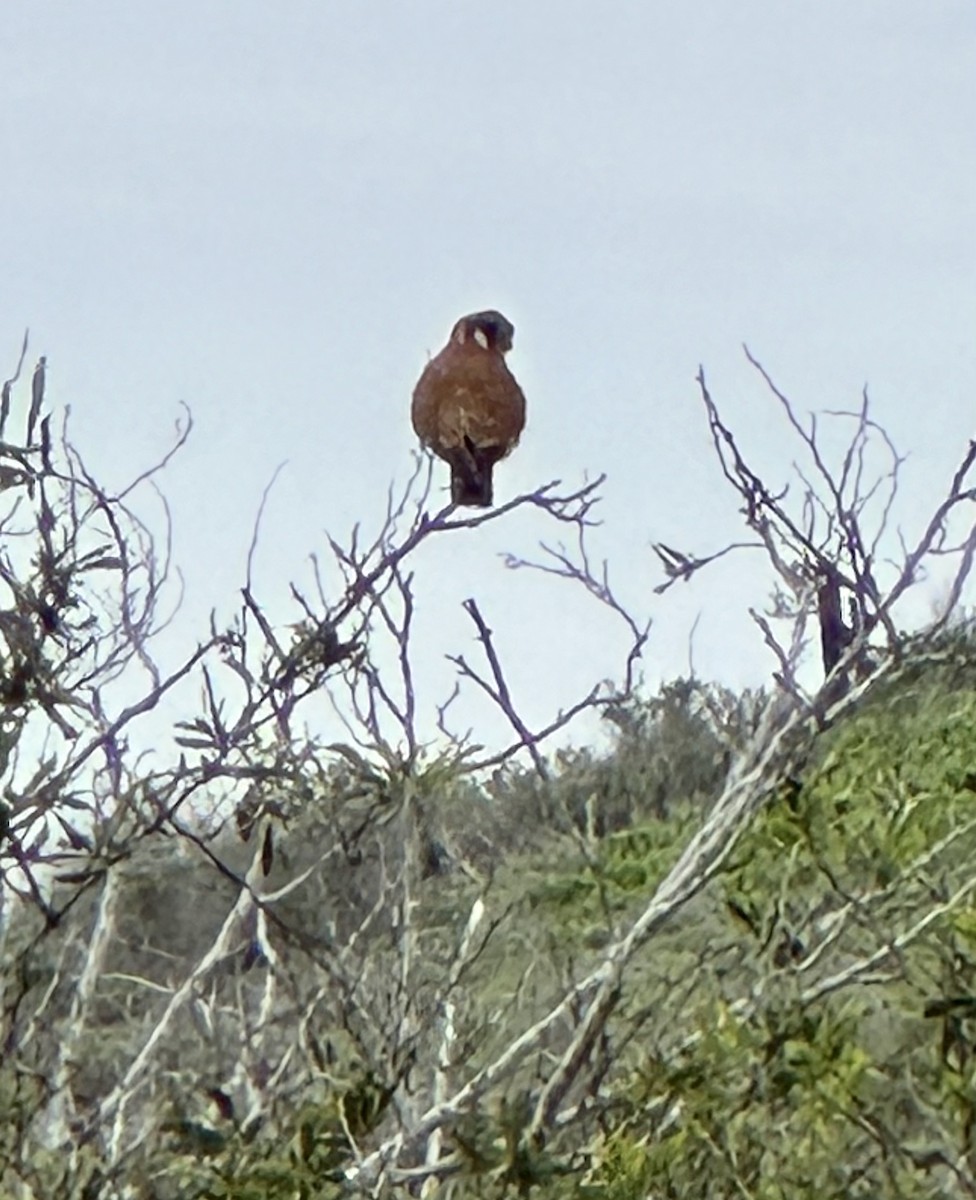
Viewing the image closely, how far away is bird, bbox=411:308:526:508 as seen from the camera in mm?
5520

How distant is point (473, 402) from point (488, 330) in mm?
400

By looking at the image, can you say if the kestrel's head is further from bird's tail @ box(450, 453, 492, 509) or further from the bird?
bird's tail @ box(450, 453, 492, 509)

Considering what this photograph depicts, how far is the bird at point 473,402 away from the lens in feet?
18.1

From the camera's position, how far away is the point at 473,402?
5.86 meters

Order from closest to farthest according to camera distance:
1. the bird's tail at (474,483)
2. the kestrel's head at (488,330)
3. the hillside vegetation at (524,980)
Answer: the hillside vegetation at (524,980), the bird's tail at (474,483), the kestrel's head at (488,330)

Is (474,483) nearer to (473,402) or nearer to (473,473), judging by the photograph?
(473,473)

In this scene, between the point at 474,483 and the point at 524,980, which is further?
the point at 474,483

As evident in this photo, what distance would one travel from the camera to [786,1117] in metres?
3.29

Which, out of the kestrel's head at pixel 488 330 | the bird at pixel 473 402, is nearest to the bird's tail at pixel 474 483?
the bird at pixel 473 402

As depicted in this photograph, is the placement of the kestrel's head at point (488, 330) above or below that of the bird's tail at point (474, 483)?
above

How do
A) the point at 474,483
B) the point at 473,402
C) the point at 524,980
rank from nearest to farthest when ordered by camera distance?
the point at 524,980 < the point at 474,483 < the point at 473,402

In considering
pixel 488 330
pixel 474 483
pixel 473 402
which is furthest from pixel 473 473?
pixel 488 330

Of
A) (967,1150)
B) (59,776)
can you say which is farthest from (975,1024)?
(59,776)

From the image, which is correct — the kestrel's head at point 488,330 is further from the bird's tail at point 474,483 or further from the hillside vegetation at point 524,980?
the hillside vegetation at point 524,980
